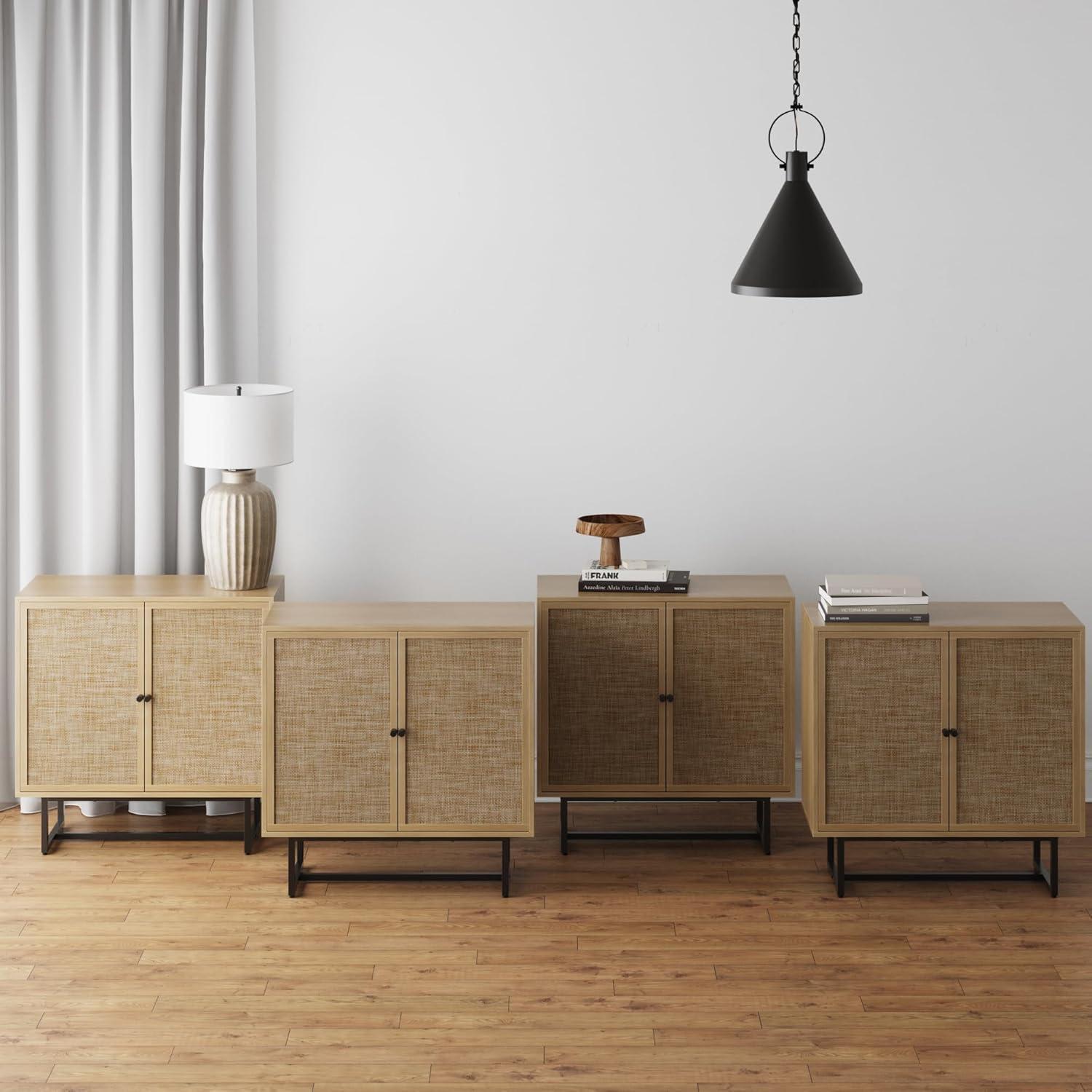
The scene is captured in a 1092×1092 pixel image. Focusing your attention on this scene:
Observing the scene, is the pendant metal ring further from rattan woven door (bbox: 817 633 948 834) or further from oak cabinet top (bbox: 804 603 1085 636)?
rattan woven door (bbox: 817 633 948 834)

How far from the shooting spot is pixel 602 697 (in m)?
3.84

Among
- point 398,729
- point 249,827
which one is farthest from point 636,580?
point 249,827

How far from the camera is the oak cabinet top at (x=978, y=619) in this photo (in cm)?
357

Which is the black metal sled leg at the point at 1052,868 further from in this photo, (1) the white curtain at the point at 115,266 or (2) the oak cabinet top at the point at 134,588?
(1) the white curtain at the point at 115,266

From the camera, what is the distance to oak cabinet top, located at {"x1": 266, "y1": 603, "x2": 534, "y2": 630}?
11.6ft

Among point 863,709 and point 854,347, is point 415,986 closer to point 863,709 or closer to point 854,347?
point 863,709

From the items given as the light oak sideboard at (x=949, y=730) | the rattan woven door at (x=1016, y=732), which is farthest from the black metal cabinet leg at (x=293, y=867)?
the rattan woven door at (x=1016, y=732)

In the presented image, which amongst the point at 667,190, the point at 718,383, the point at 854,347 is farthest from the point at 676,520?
the point at 667,190

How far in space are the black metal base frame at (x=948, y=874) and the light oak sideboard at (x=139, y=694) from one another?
1681 mm

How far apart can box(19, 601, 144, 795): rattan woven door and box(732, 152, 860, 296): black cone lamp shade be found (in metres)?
2.03

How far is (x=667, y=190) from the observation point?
4.20m

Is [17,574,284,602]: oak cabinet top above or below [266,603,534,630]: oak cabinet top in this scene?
above

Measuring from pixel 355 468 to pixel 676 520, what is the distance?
107 centimetres

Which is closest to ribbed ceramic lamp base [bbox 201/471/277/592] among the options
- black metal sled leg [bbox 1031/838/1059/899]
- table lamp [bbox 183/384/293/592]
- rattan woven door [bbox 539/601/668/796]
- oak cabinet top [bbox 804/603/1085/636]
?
table lamp [bbox 183/384/293/592]
